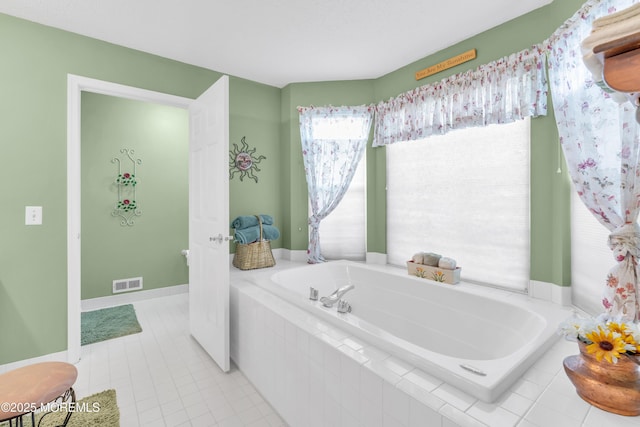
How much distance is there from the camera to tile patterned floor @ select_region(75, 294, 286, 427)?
168 cm

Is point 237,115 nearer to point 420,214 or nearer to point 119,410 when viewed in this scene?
point 420,214

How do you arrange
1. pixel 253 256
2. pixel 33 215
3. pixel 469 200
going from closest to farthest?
1. pixel 33 215
2. pixel 469 200
3. pixel 253 256

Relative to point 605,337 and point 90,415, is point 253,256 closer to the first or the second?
point 90,415

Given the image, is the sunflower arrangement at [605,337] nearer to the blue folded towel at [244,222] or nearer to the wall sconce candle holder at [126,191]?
the blue folded towel at [244,222]

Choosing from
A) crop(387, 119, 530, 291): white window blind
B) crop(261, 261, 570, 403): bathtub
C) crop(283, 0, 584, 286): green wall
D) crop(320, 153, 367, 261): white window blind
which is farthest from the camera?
crop(320, 153, 367, 261): white window blind

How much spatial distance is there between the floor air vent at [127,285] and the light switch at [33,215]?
1461 millimetres

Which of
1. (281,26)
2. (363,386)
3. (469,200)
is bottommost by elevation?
(363,386)

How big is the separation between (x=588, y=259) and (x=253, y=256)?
2420 millimetres

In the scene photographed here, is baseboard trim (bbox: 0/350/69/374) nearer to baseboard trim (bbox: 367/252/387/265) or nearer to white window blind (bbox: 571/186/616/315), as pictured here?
baseboard trim (bbox: 367/252/387/265)

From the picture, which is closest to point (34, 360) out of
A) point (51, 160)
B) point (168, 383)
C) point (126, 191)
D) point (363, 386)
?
point (168, 383)

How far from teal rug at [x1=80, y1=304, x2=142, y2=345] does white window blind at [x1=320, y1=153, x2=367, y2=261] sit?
1.99 metres

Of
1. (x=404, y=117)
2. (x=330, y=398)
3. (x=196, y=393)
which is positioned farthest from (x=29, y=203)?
(x=404, y=117)

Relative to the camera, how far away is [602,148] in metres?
1.50

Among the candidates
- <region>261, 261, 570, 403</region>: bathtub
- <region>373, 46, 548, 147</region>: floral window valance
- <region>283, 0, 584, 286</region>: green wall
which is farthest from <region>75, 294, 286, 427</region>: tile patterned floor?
<region>373, 46, 548, 147</region>: floral window valance
